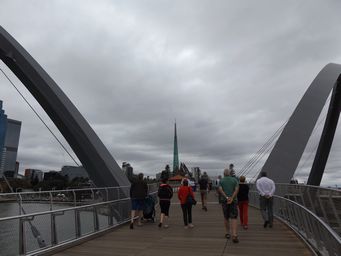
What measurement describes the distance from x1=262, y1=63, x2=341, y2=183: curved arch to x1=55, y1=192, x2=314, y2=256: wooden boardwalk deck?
9.27m

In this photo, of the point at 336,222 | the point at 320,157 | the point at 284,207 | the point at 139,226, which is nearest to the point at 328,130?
the point at 320,157

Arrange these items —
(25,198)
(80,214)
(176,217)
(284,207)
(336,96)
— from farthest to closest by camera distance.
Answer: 1. (336,96)
2. (176,217)
3. (284,207)
4. (25,198)
5. (80,214)

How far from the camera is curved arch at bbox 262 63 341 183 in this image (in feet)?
73.7

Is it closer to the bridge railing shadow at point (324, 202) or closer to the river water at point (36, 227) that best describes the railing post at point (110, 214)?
the river water at point (36, 227)

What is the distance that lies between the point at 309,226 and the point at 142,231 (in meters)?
4.93

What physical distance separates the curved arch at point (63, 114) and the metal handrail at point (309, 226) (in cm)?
856

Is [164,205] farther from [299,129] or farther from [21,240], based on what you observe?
[299,129]

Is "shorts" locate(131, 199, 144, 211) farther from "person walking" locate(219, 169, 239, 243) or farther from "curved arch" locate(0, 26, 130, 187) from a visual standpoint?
"curved arch" locate(0, 26, 130, 187)

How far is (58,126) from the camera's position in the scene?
70.7 ft

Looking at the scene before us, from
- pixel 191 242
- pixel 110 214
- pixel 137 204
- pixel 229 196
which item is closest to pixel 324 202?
pixel 229 196

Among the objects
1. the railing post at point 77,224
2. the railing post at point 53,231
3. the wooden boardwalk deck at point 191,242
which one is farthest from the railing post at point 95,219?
the railing post at point 53,231

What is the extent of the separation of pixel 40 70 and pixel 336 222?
683 inches

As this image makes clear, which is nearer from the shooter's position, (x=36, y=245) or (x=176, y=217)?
(x=36, y=245)

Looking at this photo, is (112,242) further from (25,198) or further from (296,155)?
(296,155)
